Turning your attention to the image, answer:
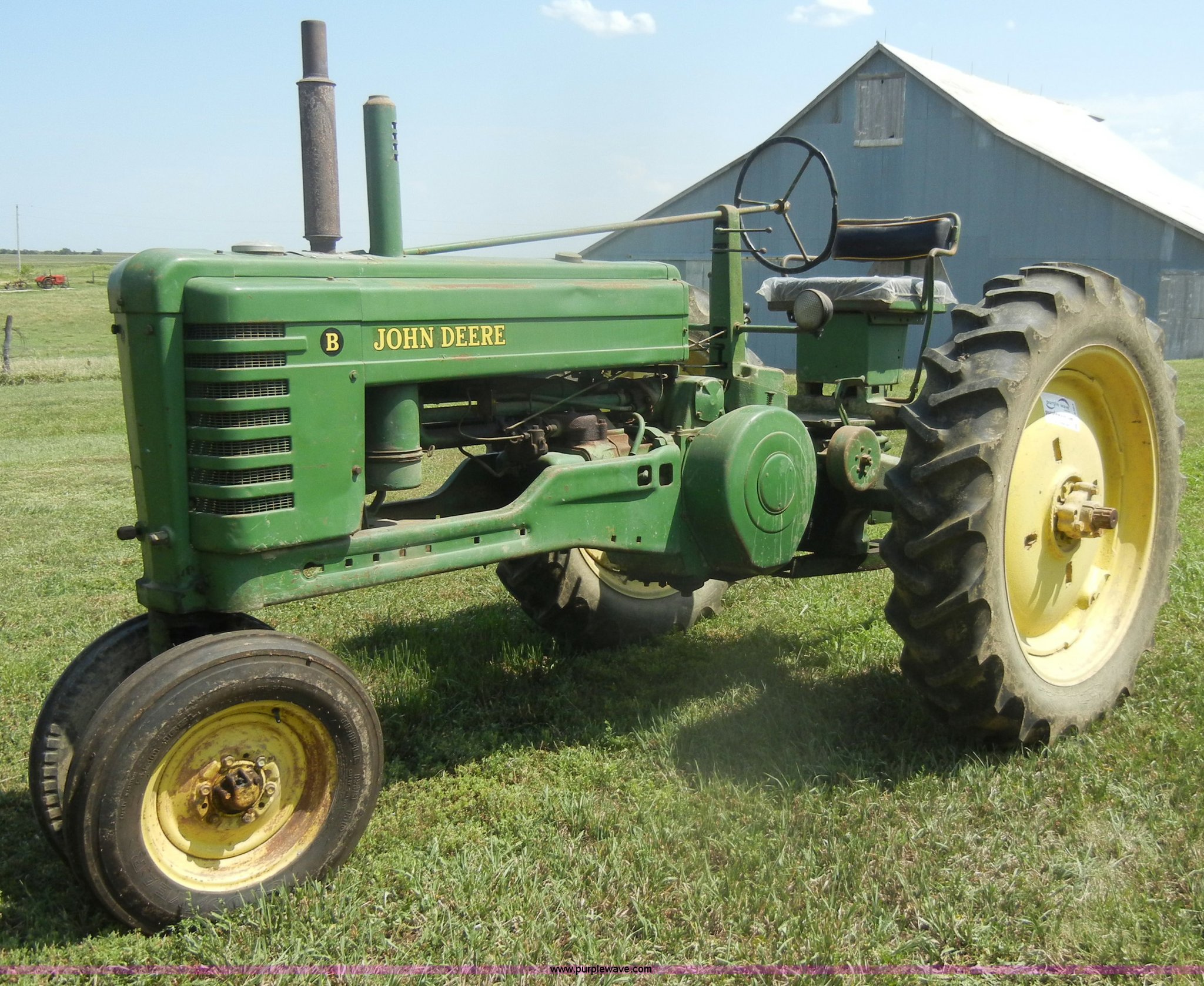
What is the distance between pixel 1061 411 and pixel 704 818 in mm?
1950

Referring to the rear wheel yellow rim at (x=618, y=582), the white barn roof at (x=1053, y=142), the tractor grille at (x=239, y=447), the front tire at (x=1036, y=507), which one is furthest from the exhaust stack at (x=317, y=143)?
the white barn roof at (x=1053, y=142)

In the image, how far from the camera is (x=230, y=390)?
2.92 meters

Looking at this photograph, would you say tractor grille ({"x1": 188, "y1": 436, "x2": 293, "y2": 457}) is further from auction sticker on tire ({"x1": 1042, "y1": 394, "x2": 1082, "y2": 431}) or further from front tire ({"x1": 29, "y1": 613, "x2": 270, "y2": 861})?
auction sticker on tire ({"x1": 1042, "y1": 394, "x2": 1082, "y2": 431})

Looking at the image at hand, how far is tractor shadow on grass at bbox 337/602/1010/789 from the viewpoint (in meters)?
3.73

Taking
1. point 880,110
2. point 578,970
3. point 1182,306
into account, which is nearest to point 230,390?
point 578,970

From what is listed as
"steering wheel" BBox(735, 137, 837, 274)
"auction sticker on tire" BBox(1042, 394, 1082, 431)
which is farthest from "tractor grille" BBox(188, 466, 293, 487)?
"auction sticker on tire" BBox(1042, 394, 1082, 431)

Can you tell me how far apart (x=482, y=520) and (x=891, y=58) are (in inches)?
826

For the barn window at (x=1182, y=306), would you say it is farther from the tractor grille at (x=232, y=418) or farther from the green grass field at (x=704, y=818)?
the tractor grille at (x=232, y=418)

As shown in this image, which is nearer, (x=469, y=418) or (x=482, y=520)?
(x=482, y=520)

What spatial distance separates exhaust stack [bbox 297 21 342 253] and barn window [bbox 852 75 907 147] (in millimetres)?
19530

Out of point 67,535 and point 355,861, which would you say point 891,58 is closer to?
point 67,535

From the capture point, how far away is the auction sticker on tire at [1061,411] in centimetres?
400

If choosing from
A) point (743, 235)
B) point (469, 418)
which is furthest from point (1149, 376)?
point (469, 418)

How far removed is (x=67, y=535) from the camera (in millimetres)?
7500
